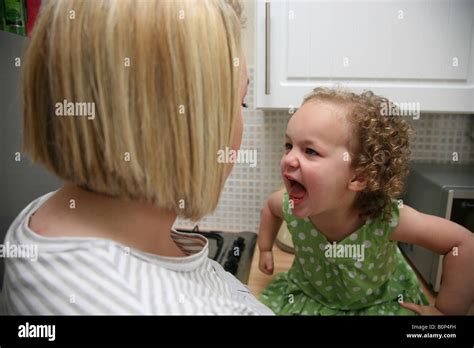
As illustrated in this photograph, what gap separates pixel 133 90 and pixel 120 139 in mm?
48

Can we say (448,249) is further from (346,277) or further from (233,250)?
(233,250)

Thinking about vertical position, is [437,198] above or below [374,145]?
below

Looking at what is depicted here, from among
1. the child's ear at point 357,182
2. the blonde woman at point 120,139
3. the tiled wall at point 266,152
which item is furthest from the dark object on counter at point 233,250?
the blonde woman at point 120,139

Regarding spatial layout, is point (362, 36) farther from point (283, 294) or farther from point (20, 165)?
point (20, 165)

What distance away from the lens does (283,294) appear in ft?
2.43

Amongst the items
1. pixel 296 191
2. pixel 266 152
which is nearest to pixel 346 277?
pixel 296 191

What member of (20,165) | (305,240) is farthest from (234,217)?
(20,165)

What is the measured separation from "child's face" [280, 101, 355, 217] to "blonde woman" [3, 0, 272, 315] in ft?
0.86

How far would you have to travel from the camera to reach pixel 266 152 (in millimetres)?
983

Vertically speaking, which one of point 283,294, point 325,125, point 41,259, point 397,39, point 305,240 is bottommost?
point 283,294

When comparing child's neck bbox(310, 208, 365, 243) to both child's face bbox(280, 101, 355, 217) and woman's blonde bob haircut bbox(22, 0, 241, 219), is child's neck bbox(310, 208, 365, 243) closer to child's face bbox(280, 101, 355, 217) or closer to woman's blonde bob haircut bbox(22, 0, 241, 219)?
child's face bbox(280, 101, 355, 217)
